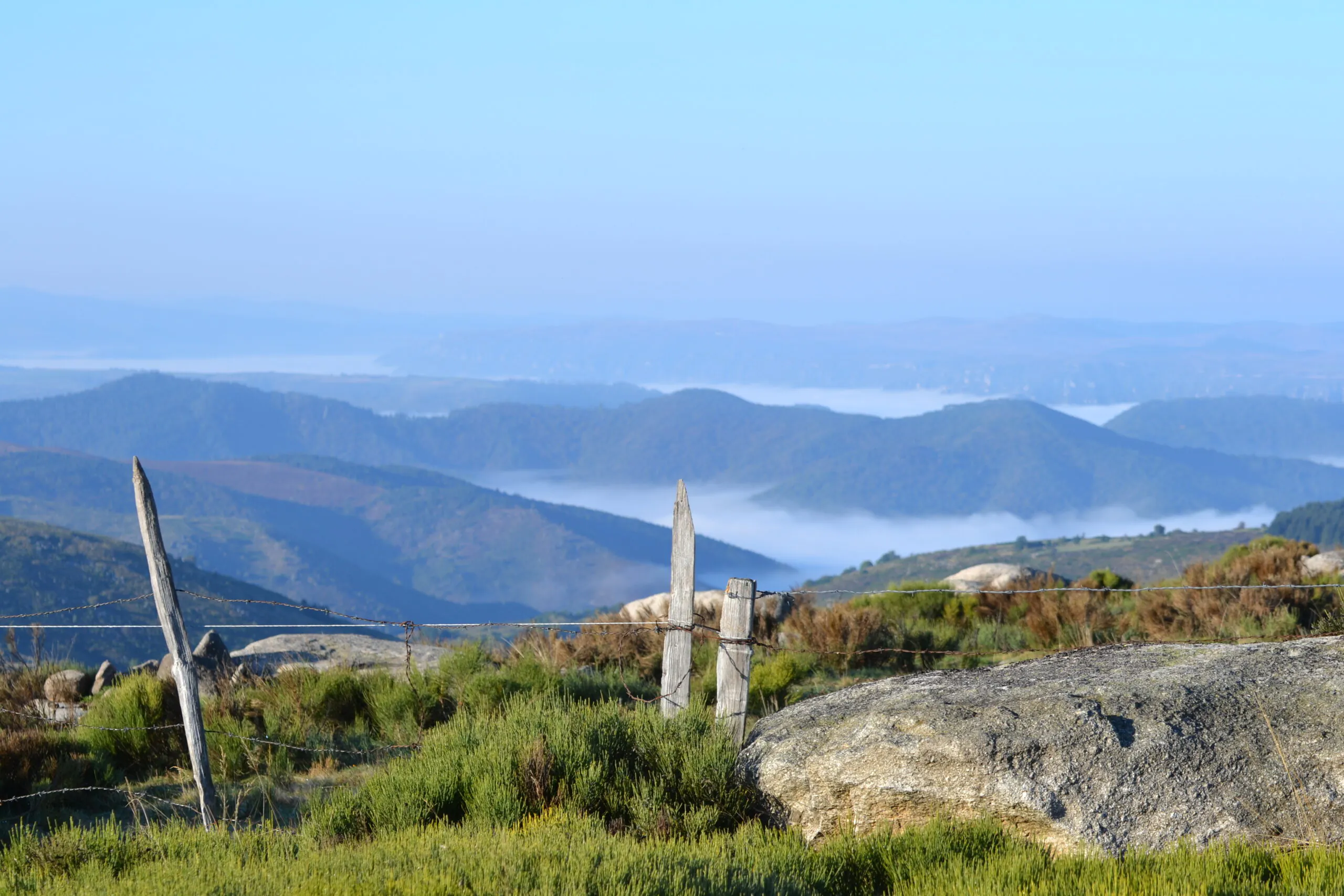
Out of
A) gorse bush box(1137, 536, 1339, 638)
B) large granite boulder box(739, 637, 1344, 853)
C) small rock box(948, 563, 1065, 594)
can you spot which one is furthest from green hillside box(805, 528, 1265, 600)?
large granite boulder box(739, 637, 1344, 853)

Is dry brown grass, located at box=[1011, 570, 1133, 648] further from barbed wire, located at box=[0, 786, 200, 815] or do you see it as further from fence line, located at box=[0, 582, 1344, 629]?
barbed wire, located at box=[0, 786, 200, 815]

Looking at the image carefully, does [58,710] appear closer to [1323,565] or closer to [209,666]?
[209,666]

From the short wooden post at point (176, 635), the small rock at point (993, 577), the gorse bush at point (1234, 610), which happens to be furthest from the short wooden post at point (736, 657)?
the small rock at point (993, 577)

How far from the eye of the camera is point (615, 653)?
1273cm

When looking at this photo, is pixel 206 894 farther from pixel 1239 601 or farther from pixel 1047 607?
pixel 1239 601

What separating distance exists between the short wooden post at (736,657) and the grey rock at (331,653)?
548 cm

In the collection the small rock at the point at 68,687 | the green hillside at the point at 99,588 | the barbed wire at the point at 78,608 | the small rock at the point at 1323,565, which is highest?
the barbed wire at the point at 78,608

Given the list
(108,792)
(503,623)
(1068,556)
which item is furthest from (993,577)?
(1068,556)

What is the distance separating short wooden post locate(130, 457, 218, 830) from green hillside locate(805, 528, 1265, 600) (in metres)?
102

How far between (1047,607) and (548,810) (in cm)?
940

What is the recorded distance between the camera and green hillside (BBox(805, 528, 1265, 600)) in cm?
11481

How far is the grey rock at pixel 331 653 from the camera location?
1268 centimetres

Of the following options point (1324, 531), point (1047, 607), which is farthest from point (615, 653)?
point (1324, 531)

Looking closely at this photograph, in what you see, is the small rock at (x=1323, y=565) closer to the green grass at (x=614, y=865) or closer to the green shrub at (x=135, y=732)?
the green grass at (x=614, y=865)
